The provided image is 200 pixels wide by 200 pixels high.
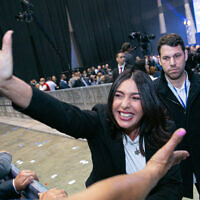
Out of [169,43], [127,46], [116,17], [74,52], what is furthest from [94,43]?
[169,43]

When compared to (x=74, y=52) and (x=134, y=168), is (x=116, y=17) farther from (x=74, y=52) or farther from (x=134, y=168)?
(x=134, y=168)

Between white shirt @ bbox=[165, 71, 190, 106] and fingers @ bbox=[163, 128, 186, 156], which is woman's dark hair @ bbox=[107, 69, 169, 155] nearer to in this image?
fingers @ bbox=[163, 128, 186, 156]

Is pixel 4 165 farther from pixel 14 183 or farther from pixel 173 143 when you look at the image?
pixel 173 143

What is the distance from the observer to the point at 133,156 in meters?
1.12

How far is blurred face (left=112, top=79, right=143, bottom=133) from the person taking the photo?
1.08m

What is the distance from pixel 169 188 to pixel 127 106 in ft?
1.27

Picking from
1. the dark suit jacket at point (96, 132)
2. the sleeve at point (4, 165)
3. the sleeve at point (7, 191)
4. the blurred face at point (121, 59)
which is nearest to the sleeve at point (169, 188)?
the dark suit jacket at point (96, 132)

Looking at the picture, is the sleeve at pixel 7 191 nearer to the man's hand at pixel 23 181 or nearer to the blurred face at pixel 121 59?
the man's hand at pixel 23 181

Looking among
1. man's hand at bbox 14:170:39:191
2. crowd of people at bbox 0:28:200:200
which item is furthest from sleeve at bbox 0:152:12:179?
crowd of people at bbox 0:28:200:200

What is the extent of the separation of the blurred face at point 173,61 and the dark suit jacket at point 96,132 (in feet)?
2.74

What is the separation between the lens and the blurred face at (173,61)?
179 cm

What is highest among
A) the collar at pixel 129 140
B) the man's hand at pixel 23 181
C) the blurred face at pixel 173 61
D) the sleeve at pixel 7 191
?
the blurred face at pixel 173 61

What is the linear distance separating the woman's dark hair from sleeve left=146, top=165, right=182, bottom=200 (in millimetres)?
142

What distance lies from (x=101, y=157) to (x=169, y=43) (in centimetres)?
114
